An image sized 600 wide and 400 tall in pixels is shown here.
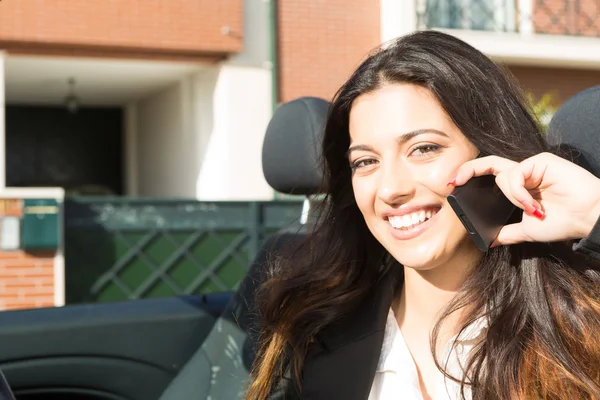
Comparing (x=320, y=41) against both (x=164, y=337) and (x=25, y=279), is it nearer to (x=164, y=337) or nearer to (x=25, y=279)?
(x=25, y=279)

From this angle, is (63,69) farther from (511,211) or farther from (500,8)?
(511,211)

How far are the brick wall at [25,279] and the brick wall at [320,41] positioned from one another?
3442 millimetres

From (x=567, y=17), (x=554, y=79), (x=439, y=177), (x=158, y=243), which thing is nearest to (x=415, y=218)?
(x=439, y=177)

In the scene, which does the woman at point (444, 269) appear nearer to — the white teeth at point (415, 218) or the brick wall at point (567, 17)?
the white teeth at point (415, 218)

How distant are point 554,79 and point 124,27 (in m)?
5.93

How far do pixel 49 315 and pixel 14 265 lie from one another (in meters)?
5.42

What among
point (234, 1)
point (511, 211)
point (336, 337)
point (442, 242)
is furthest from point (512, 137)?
point (234, 1)

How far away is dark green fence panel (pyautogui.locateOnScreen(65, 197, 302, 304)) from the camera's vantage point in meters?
7.93

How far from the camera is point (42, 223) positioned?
7668mm

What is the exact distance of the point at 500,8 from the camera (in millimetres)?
11242

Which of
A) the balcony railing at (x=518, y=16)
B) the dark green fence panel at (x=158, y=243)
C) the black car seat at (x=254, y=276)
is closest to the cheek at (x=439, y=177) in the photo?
the black car seat at (x=254, y=276)

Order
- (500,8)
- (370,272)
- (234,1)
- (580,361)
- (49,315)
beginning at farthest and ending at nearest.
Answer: (500,8) → (234,1) → (49,315) → (370,272) → (580,361)

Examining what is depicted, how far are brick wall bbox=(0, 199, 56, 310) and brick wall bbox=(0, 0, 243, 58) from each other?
6.74 feet

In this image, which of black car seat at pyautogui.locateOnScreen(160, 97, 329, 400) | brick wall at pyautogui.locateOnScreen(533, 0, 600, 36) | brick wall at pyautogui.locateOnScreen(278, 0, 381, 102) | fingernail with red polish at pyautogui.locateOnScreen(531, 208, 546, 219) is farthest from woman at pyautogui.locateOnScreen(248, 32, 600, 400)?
brick wall at pyautogui.locateOnScreen(533, 0, 600, 36)
